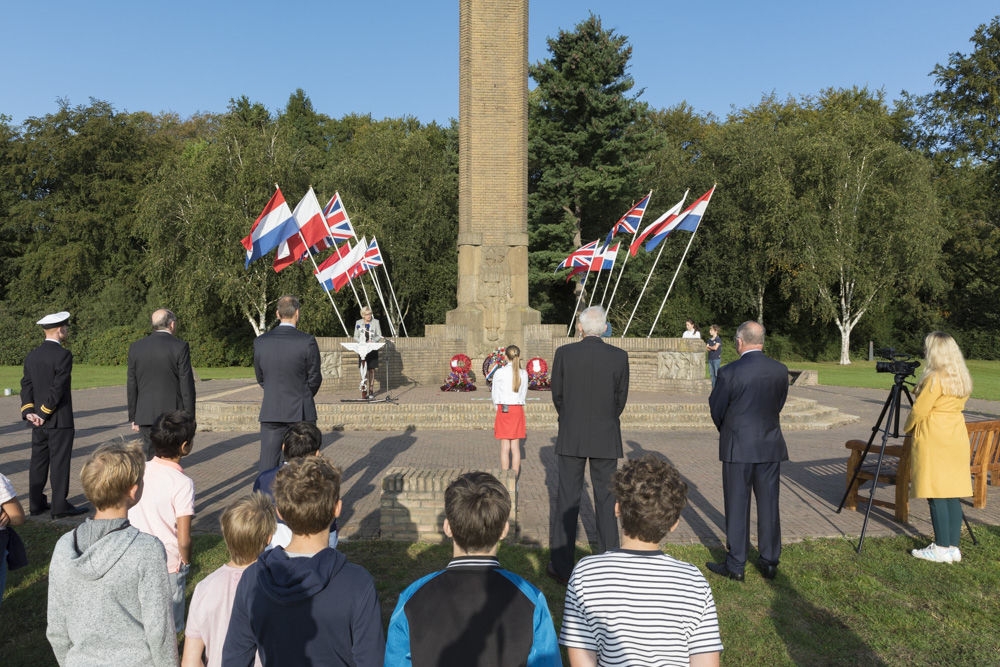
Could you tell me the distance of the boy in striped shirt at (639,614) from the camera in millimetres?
2342

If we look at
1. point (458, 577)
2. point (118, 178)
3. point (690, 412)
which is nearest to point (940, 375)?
point (458, 577)

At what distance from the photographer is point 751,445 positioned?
5.17m

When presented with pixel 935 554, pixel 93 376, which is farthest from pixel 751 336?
pixel 93 376

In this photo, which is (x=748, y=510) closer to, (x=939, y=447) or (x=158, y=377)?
(x=939, y=447)

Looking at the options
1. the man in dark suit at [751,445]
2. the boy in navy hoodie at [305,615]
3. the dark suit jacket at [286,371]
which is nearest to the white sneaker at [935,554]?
the man in dark suit at [751,445]

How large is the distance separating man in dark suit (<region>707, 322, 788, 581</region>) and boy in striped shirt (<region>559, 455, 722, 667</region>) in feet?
9.76

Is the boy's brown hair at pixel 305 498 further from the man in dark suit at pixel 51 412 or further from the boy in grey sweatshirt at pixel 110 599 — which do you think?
the man in dark suit at pixel 51 412

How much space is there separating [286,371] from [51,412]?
2777 mm

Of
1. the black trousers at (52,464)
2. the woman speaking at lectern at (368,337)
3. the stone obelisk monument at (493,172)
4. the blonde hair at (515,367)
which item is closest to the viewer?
the black trousers at (52,464)

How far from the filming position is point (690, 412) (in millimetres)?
13586

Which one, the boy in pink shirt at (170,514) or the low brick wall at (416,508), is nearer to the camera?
the boy in pink shirt at (170,514)

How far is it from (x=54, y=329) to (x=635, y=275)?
1170 inches

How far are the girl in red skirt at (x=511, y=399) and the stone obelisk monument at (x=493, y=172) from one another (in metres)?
11.0

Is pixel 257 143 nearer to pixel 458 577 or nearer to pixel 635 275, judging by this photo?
pixel 635 275
